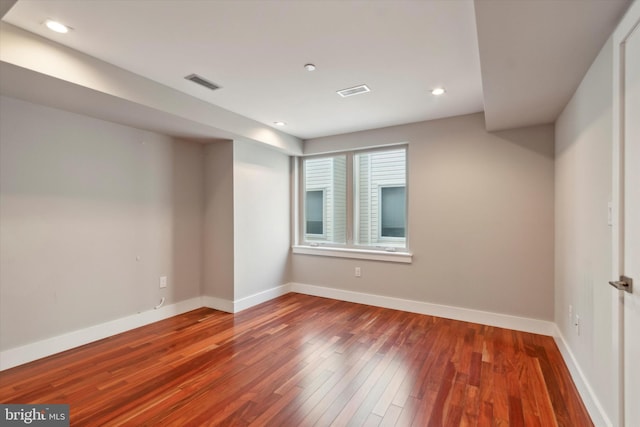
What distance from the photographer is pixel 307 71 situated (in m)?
2.50

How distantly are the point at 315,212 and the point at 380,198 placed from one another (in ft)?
3.74

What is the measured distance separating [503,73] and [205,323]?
376 centimetres

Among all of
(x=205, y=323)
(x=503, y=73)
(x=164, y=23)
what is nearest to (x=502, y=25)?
(x=503, y=73)

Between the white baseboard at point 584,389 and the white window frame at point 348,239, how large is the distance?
1746 mm

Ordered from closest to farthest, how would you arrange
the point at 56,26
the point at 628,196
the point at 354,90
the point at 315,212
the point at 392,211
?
the point at 628,196 → the point at 56,26 → the point at 354,90 → the point at 392,211 → the point at 315,212

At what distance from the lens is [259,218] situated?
14.1 feet

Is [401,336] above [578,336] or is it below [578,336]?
below

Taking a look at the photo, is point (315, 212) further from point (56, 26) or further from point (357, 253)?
point (56, 26)

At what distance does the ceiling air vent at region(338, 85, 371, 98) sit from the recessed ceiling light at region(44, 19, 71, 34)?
6.89ft

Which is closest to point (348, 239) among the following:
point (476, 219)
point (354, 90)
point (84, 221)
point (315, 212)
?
point (315, 212)

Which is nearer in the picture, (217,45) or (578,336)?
(217,45)

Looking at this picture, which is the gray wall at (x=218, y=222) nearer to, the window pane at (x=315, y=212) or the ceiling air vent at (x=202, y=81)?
the ceiling air vent at (x=202, y=81)

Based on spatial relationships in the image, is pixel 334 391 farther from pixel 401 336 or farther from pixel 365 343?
pixel 401 336

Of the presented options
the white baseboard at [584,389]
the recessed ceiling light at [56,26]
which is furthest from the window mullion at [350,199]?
the recessed ceiling light at [56,26]
